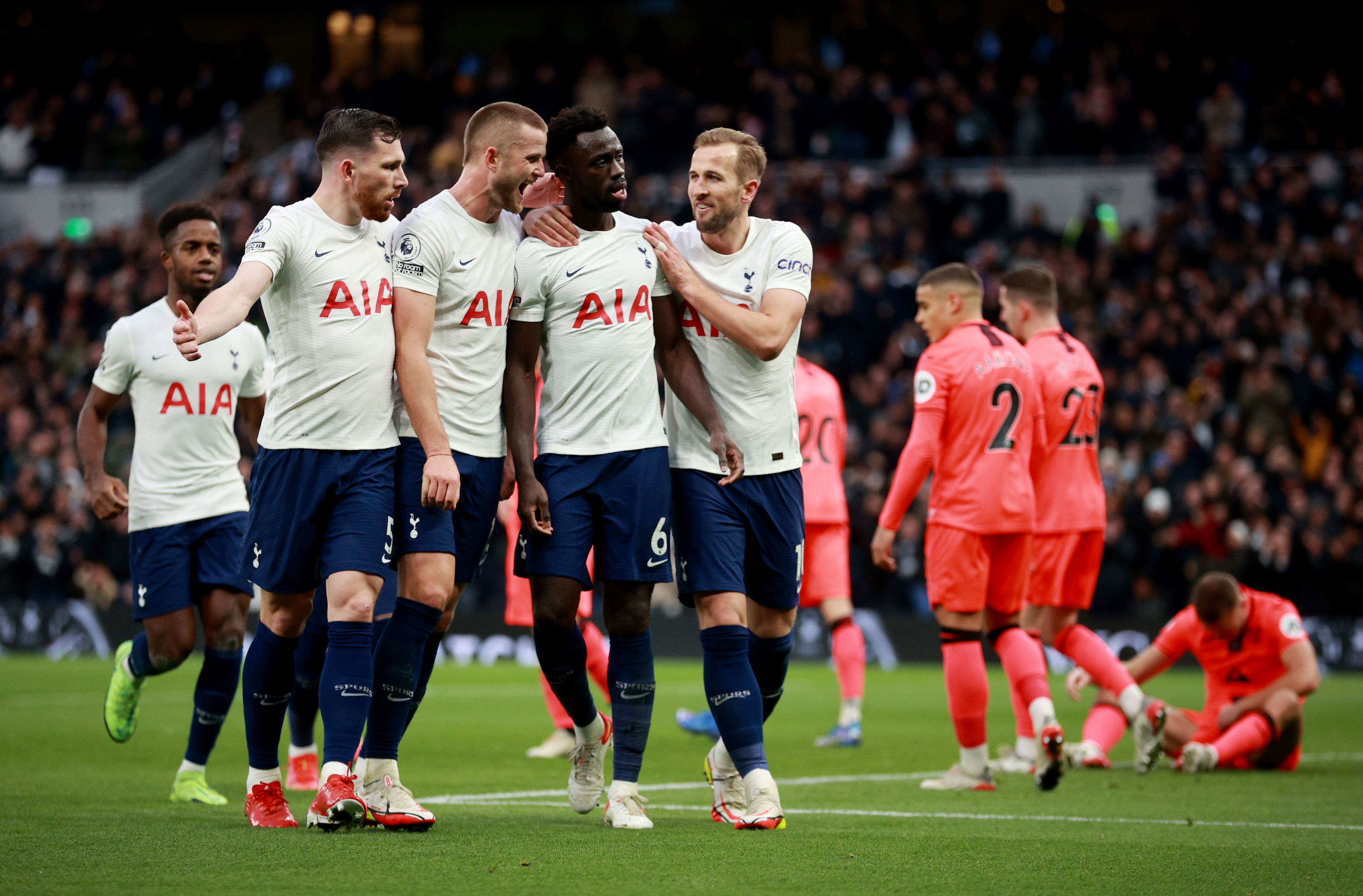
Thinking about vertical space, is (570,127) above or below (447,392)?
above

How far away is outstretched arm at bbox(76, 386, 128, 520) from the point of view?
7.40 meters

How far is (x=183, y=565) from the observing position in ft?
24.3

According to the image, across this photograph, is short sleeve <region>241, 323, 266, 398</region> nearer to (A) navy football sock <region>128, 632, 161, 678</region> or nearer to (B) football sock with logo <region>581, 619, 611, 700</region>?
(A) navy football sock <region>128, 632, 161, 678</region>

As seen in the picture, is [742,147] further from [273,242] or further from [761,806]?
[761,806]

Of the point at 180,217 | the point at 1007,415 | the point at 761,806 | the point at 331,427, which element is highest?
the point at 180,217

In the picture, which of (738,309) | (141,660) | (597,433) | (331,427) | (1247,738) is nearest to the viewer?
(331,427)

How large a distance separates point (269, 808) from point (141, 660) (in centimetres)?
213

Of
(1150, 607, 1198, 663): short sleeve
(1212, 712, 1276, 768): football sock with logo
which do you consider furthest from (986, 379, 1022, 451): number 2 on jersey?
(1212, 712, 1276, 768): football sock with logo

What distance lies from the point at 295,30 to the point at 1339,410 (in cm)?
2280

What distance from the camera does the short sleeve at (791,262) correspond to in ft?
20.1

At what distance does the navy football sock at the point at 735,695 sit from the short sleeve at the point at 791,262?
4.37 ft

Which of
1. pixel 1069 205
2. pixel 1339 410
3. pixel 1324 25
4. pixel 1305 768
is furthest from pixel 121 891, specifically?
pixel 1324 25

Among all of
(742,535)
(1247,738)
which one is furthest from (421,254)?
(1247,738)

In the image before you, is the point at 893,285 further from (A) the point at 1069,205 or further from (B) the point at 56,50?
(B) the point at 56,50
